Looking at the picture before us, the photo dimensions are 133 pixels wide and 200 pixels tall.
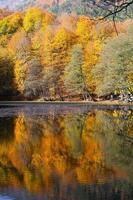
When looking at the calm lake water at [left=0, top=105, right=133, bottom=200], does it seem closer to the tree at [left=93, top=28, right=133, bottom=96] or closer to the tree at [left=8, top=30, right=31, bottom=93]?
the tree at [left=93, top=28, right=133, bottom=96]

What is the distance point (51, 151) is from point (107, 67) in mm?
62447

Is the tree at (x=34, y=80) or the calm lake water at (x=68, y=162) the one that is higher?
the tree at (x=34, y=80)

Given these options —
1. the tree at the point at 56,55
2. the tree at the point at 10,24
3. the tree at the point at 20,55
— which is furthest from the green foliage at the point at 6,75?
the tree at the point at 10,24

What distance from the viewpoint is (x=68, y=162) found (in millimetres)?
29609

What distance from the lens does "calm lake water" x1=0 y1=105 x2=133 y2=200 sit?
21.0 metres

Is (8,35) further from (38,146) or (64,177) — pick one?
(64,177)

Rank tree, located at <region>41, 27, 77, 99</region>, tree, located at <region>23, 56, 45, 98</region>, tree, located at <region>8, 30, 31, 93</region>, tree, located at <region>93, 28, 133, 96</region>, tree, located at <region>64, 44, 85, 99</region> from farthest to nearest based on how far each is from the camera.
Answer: tree, located at <region>8, 30, 31, 93</region> → tree, located at <region>23, 56, 45, 98</region> → tree, located at <region>41, 27, 77, 99</region> → tree, located at <region>64, 44, 85, 99</region> → tree, located at <region>93, 28, 133, 96</region>

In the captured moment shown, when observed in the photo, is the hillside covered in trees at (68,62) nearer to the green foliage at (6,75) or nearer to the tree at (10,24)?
the green foliage at (6,75)

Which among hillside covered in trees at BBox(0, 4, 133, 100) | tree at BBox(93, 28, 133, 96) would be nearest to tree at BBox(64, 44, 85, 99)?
hillside covered in trees at BBox(0, 4, 133, 100)

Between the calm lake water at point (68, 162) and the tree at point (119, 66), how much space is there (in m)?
39.5

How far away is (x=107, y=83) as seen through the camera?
307 feet

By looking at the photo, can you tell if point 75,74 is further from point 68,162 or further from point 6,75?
point 68,162

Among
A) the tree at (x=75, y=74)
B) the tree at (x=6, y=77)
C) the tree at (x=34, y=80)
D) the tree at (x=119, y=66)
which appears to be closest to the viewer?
the tree at (x=119, y=66)

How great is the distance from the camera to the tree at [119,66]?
8969 centimetres
